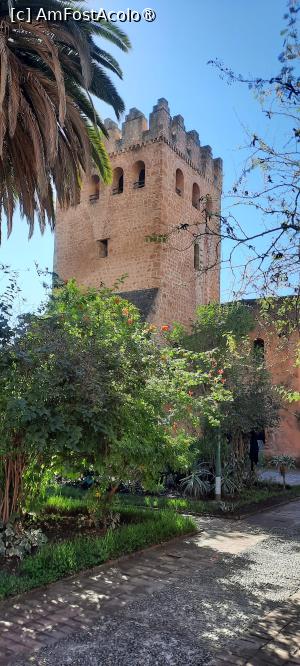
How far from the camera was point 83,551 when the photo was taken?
607 cm

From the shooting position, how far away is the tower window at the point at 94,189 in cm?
2504

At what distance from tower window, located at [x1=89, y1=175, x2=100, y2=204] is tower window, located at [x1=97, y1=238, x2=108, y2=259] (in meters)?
2.13

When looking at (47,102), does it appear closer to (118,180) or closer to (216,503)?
(216,503)

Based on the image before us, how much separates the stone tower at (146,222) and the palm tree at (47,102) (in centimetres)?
1085

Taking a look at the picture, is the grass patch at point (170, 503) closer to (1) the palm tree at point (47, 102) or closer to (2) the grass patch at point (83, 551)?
(2) the grass patch at point (83, 551)

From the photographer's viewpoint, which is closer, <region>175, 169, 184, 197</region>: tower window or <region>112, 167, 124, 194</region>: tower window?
<region>175, 169, 184, 197</region>: tower window

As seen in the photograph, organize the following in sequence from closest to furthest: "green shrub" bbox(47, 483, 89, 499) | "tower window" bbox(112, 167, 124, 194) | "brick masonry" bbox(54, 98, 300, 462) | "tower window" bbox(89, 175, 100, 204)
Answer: "green shrub" bbox(47, 483, 89, 499), "brick masonry" bbox(54, 98, 300, 462), "tower window" bbox(112, 167, 124, 194), "tower window" bbox(89, 175, 100, 204)

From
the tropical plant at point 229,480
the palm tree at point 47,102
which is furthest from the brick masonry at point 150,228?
the palm tree at point 47,102

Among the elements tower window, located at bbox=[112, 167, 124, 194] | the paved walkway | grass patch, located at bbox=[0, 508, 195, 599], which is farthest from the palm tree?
tower window, located at bbox=[112, 167, 124, 194]

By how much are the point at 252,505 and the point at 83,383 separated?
6241mm

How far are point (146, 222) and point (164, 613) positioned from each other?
62.8 ft

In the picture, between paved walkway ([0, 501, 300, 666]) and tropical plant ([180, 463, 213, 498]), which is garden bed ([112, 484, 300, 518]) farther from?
paved walkway ([0, 501, 300, 666])

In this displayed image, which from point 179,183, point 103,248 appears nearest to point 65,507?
point 103,248

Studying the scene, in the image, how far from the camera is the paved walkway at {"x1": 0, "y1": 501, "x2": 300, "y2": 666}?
12.8 ft
